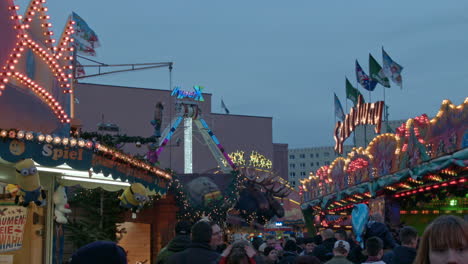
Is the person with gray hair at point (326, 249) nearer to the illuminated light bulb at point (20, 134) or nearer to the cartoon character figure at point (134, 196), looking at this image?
the cartoon character figure at point (134, 196)

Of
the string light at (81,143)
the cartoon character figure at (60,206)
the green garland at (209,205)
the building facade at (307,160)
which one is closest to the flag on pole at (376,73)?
the green garland at (209,205)

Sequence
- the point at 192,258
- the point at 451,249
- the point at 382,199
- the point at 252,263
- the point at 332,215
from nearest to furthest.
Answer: the point at 451,249 → the point at 252,263 → the point at 192,258 → the point at 382,199 → the point at 332,215

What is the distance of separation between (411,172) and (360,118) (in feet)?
41.1

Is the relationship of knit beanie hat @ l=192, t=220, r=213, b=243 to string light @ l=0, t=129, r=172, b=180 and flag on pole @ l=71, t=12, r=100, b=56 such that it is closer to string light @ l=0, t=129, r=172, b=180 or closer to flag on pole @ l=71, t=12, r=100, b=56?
string light @ l=0, t=129, r=172, b=180

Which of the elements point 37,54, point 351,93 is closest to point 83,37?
Result: point 37,54

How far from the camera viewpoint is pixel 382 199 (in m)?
27.0

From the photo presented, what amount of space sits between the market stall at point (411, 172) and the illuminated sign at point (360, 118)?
7.26ft

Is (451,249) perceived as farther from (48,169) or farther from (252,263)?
(48,169)

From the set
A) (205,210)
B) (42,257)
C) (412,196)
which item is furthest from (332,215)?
(42,257)

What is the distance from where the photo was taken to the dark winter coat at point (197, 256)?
6.20 meters

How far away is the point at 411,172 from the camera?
68.8 feet

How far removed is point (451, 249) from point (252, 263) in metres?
2.94

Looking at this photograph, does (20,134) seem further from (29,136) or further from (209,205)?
(209,205)

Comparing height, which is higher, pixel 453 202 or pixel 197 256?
pixel 453 202
